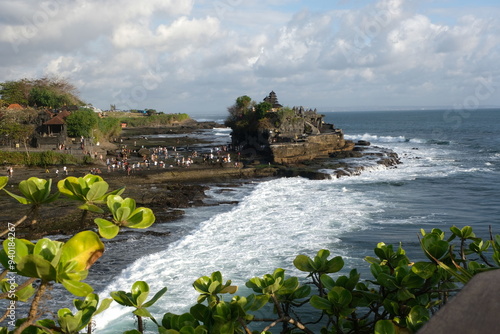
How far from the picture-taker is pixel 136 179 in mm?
29453

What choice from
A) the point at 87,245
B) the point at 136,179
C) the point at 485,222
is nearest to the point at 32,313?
the point at 87,245

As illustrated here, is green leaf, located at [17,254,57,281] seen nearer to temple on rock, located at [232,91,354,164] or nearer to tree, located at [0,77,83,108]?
temple on rock, located at [232,91,354,164]

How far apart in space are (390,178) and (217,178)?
1295 centimetres

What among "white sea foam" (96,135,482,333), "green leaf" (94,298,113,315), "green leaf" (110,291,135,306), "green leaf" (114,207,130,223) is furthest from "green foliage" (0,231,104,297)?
"white sea foam" (96,135,482,333)

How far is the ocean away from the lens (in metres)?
12.6

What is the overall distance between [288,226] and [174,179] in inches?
579

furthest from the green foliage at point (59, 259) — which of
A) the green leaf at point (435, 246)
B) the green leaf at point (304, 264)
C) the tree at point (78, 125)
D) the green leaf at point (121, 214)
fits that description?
the tree at point (78, 125)

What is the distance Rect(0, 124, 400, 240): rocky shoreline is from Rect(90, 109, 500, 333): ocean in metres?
1.30

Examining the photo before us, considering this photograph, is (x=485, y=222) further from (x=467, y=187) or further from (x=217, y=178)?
(x=217, y=178)

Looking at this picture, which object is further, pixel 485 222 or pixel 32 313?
pixel 485 222

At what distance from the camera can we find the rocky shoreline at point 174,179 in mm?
19344

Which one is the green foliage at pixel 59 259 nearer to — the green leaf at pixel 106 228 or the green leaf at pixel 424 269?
the green leaf at pixel 106 228

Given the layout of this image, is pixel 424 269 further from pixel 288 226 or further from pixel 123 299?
pixel 288 226

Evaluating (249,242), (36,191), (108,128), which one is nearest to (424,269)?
(36,191)
